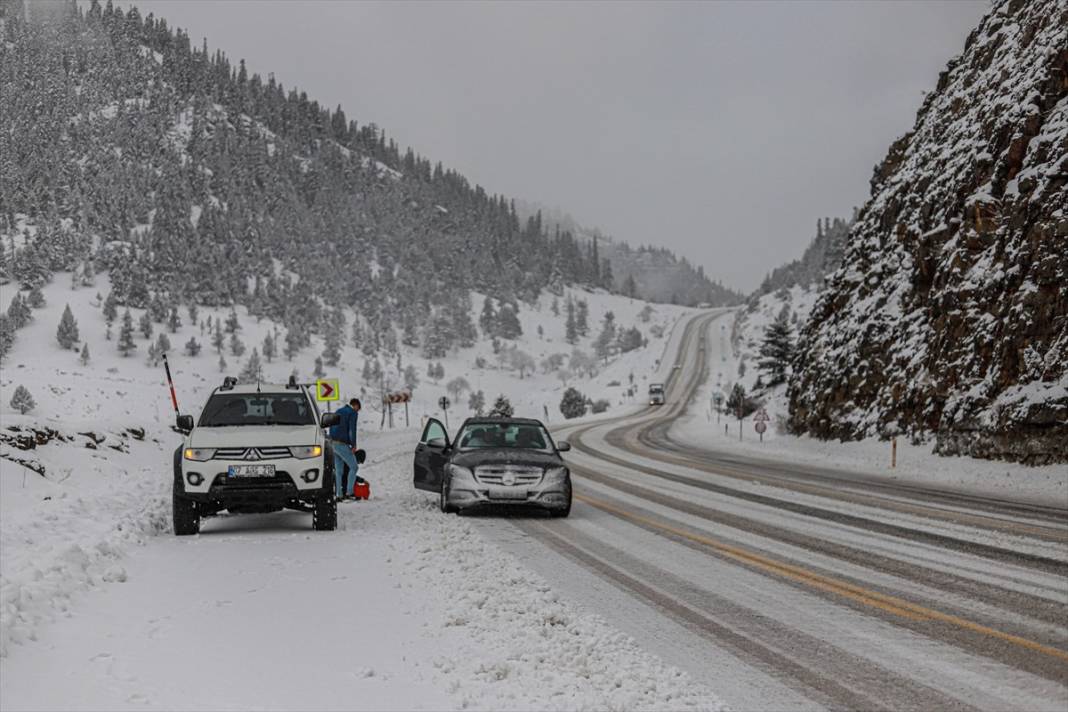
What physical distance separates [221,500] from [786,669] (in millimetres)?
7420

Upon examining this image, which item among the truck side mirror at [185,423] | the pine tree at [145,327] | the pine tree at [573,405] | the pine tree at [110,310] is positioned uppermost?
the pine tree at [110,310]

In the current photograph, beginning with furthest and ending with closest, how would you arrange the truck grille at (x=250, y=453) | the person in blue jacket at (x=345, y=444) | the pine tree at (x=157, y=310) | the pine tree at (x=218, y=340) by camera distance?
1. the pine tree at (x=157, y=310)
2. the pine tree at (x=218, y=340)
3. the person in blue jacket at (x=345, y=444)
4. the truck grille at (x=250, y=453)

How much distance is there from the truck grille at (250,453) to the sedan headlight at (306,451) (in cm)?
10

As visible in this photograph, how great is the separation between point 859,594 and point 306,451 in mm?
6737

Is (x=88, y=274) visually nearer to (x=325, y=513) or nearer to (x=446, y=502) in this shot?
(x=446, y=502)

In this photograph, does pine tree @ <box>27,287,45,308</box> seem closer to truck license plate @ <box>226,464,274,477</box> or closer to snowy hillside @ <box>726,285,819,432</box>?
snowy hillside @ <box>726,285,819,432</box>

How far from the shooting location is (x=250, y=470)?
10.1 m

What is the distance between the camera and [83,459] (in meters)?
15.0

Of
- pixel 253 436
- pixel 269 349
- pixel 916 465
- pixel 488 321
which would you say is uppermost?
pixel 488 321

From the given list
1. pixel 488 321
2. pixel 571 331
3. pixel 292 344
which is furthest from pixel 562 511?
pixel 571 331

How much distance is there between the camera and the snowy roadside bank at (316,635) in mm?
4508

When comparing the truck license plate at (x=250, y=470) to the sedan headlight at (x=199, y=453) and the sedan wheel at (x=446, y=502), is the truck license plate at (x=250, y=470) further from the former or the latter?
the sedan wheel at (x=446, y=502)

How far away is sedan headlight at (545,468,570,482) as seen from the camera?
39.9 feet

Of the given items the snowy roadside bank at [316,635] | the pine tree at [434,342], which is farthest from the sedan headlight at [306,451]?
the pine tree at [434,342]
